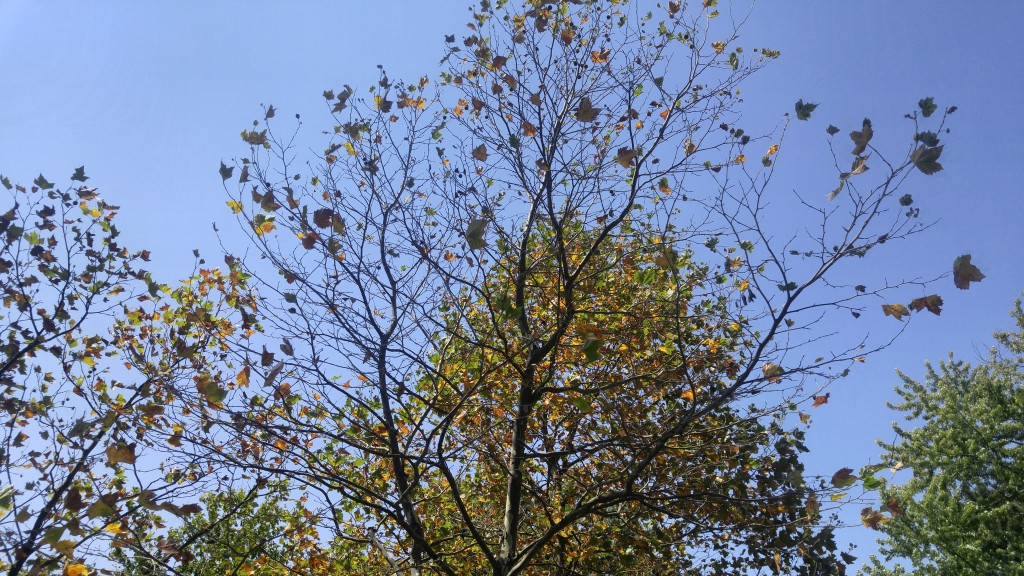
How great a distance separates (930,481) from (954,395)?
3.17 m

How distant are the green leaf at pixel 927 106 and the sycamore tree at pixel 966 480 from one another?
13.3 metres

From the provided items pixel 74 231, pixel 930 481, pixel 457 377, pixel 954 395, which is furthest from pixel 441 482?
pixel 954 395

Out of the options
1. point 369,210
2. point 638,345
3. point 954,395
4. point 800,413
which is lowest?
point 800,413

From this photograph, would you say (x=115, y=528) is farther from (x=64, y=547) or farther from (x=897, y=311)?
(x=897, y=311)

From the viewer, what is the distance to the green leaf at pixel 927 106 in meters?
4.21

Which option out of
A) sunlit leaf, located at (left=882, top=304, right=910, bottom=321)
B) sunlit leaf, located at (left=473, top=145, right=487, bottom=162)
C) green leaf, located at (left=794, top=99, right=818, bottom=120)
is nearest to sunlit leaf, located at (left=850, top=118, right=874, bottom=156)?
green leaf, located at (left=794, top=99, right=818, bottom=120)

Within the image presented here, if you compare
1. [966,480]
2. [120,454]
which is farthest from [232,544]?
[966,480]

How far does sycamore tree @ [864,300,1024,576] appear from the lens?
16219mm

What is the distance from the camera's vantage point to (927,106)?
423 centimetres

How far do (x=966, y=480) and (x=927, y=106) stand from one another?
17.8m

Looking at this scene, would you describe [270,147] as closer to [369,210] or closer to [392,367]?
[369,210]

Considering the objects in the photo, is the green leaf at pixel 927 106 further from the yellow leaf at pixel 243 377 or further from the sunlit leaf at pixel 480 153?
the yellow leaf at pixel 243 377

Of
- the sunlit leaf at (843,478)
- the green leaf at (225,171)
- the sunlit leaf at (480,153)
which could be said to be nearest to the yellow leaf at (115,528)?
the green leaf at (225,171)

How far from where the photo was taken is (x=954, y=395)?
66.1 ft
